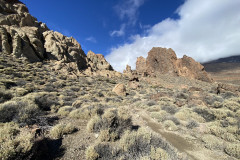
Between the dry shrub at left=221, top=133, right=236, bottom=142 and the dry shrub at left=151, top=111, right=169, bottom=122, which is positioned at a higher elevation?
the dry shrub at left=151, top=111, right=169, bottom=122

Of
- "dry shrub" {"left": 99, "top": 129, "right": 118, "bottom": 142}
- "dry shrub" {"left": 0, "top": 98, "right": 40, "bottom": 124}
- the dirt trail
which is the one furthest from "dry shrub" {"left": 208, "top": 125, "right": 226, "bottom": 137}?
"dry shrub" {"left": 0, "top": 98, "right": 40, "bottom": 124}

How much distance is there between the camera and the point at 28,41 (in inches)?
880

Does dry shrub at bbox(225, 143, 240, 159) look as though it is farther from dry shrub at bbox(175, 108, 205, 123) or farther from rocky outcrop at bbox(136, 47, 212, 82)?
rocky outcrop at bbox(136, 47, 212, 82)

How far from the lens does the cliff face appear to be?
65.1 ft

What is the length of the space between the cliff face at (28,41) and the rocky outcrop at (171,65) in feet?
79.5

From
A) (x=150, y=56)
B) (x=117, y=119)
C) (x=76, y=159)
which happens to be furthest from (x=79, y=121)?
(x=150, y=56)

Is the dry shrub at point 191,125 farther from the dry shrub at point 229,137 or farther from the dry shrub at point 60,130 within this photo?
the dry shrub at point 60,130

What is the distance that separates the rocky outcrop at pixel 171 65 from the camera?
35.9 m

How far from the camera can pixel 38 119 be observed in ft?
15.3

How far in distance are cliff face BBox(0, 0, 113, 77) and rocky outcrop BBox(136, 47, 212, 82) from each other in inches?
954

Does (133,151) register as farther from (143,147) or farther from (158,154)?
(158,154)

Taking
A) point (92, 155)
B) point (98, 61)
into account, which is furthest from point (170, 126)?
point (98, 61)

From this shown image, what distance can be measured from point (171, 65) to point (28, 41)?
46.1 m

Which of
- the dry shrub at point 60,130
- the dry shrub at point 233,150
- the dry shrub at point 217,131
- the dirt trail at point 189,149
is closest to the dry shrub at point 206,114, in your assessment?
the dry shrub at point 217,131
